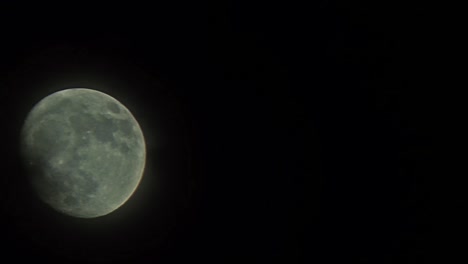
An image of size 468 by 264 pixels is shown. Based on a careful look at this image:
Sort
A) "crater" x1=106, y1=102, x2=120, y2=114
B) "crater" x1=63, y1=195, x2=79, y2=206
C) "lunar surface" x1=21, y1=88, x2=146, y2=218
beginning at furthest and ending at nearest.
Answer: "crater" x1=106, y1=102, x2=120, y2=114 → "crater" x1=63, y1=195, x2=79, y2=206 → "lunar surface" x1=21, y1=88, x2=146, y2=218

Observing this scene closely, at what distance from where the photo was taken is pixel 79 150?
10.9 ft

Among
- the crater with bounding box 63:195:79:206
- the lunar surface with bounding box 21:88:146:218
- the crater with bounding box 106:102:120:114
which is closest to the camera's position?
the lunar surface with bounding box 21:88:146:218

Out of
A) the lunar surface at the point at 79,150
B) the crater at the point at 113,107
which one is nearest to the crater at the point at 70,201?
the lunar surface at the point at 79,150

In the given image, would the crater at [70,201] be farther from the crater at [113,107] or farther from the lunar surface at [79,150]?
the crater at [113,107]

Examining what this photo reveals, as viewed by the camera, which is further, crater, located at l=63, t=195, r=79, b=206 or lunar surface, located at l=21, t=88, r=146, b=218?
crater, located at l=63, t=195, r=79, b=206

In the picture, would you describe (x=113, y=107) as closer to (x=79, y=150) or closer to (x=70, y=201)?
(x=79, y=150)

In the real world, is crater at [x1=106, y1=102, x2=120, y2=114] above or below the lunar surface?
above

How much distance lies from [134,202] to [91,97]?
1.26m

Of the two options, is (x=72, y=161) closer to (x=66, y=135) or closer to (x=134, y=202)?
(x=66, y=135)

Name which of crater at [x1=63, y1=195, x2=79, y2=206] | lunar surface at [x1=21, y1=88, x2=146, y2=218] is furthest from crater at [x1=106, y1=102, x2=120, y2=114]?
crater at [x1=63, y1=195, x2=79, y2=206]

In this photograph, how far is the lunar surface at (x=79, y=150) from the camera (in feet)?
A: 11.0

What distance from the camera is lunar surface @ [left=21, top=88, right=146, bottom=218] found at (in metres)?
3.36

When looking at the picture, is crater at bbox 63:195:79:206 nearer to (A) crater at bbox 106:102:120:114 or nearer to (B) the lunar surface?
(B) the lunar surface

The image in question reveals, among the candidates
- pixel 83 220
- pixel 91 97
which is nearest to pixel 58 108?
pixel 91 97
